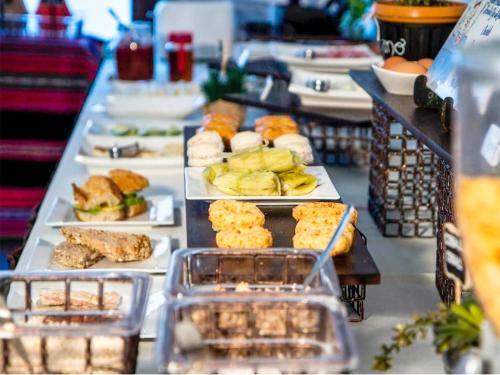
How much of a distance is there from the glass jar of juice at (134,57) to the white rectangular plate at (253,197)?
1.95 m

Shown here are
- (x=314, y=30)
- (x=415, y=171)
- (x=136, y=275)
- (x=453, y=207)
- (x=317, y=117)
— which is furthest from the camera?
(x=314, y=30)

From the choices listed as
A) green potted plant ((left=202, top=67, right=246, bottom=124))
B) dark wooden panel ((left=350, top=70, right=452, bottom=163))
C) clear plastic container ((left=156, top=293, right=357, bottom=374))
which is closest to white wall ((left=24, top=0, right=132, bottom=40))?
green potted plant ((left=202, top=67, right=246, bottom=124))

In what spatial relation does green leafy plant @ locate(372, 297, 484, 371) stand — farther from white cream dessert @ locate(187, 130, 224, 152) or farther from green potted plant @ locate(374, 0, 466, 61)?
green potted plant @ locate(374, 0, 466, 61)

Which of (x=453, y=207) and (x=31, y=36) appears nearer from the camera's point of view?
(x=453, y=207)

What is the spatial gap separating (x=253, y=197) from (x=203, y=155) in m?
0.31

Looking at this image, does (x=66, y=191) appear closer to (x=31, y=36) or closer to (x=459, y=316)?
(x=459, y=316)

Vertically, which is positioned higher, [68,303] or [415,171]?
[68,303]

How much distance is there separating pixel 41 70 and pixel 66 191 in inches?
69.7

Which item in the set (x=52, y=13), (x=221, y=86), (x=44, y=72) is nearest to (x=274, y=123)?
(x=221, y=86)

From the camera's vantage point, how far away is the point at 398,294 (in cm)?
175

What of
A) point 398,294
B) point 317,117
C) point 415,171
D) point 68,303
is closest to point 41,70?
point 317,117

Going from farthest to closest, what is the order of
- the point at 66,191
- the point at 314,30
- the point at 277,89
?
the point at 314,30 < the point at 277,89 < the point at 66,191

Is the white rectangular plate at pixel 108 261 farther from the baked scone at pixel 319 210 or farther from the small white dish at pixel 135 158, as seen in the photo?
the small white dish at pixel 135 158

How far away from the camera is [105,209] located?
2.09 metres
